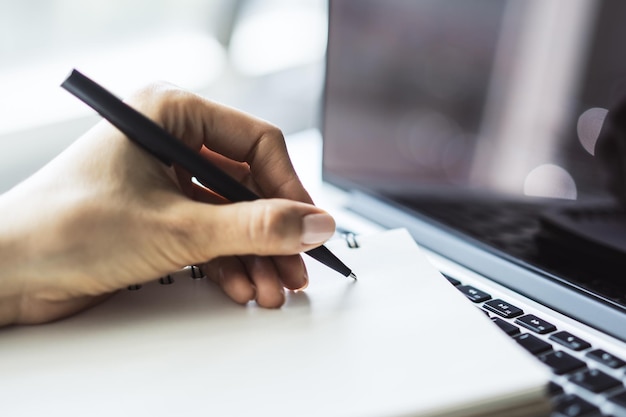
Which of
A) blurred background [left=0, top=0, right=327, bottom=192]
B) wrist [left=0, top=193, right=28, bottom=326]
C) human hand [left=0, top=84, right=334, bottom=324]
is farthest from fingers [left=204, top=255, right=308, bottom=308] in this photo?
blurred background [left=0, top=0, right=327, bottom=192]

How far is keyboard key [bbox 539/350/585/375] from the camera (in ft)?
1.25

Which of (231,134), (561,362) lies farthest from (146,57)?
(561,362)

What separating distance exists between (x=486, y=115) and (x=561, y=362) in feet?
0.95

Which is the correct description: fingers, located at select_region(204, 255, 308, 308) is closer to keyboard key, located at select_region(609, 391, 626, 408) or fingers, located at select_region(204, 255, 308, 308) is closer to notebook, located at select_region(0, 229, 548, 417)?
notebook, located at select_region(0, 229, 548, 417)

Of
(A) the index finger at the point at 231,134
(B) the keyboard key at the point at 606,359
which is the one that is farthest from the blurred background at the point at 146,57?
(B) the keyboard key at the point at 606,359

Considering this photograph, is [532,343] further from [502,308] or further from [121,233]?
[121,233]

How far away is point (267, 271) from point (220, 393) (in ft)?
0.42

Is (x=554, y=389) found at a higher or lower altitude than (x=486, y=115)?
lower

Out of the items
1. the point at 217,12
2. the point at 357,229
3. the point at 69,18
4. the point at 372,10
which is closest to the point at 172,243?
the point at 357,229

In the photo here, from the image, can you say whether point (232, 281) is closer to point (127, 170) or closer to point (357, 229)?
point (127, 170)

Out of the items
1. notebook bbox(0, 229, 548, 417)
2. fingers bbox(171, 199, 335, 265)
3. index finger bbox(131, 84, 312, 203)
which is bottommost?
notebook bbox(0, 229, 548, 417)

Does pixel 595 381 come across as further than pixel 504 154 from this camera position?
No

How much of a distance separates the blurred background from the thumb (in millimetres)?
389

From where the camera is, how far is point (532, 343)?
0.41 metres
